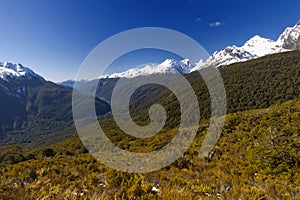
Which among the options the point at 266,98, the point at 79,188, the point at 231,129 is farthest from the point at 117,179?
the point at 266,98

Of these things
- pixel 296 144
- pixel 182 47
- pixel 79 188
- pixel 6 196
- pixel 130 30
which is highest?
pixel 130 30

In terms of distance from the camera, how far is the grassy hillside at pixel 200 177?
20.4ft

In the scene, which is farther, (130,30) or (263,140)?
(263,140)

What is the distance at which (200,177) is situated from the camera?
8.79 metres

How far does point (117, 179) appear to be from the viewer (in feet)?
24.6

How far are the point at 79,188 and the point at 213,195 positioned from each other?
4.12 meters

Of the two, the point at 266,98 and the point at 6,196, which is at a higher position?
the point at 266,98

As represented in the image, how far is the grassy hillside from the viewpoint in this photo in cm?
622

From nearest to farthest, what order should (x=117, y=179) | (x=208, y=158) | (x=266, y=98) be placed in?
1. (x=117, y=179)
2. (x=208, y=158)
3. (x=266, y=98)

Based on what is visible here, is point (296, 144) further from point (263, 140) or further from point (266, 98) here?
point (266, 98)

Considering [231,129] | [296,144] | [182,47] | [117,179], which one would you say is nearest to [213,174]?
[117,179]

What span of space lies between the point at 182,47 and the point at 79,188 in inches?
304

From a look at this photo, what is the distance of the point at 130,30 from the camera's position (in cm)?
1077

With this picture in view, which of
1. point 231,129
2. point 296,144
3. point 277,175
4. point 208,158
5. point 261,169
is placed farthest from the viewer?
point 231,129
